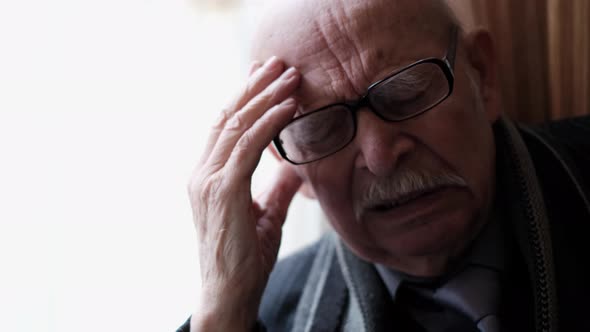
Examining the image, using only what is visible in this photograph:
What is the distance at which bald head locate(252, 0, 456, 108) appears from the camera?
112cm

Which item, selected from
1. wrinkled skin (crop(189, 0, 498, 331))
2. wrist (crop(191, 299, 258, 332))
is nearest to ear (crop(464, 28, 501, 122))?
wrinkled skin (crop(189, 0, 498, 331))

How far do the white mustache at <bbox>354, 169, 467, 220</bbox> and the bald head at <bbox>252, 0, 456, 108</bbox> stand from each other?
8.4 inches

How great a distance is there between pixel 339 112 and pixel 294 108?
0.34ft

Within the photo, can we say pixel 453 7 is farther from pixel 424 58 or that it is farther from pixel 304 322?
pixel 304 322

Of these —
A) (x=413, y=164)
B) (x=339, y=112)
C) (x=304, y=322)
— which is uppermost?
(x=339, y=112)

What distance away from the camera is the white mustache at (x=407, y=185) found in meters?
1.13

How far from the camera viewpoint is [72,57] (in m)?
1.29

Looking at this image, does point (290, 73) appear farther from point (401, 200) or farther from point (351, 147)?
point (401, 200)

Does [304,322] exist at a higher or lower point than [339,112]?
lower

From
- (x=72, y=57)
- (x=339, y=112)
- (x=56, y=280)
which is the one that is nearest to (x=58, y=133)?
(x=72, y=57)

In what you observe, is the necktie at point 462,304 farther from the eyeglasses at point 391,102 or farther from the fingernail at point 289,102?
the fingernail at point 289,102

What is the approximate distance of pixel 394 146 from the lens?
3.68ft

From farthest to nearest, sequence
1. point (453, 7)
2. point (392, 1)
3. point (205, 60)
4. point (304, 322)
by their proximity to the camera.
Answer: point (205, 60) → point (304, 322) → point (453, 7) → point (392, 1)

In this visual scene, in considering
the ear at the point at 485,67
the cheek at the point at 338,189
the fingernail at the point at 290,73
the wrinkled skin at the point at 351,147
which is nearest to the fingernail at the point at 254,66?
the wrinkled skin at the point at 351,147
